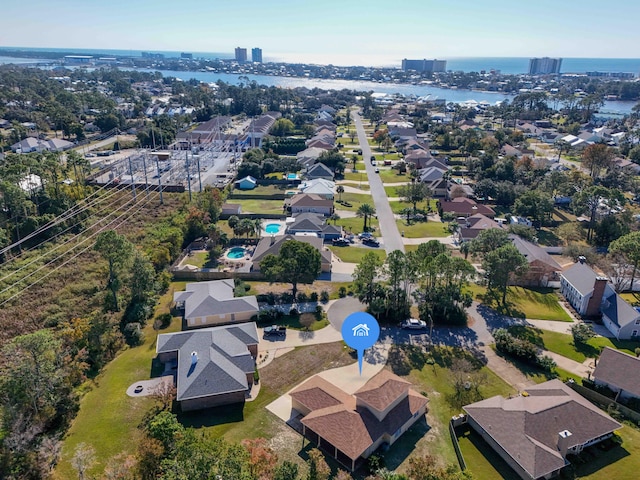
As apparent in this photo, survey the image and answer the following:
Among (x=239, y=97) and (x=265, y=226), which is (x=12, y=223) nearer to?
(x=265, y=226)

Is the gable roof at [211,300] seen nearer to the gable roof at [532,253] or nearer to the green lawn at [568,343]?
the green lawn at [568,343]

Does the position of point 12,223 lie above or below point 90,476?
above

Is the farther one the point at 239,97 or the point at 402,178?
the point at 239,97

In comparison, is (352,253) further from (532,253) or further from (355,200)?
(355,200)

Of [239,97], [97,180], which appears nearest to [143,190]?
[97,180]

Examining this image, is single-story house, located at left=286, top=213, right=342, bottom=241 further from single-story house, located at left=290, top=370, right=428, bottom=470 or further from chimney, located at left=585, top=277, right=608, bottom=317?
chimney, located at left=585, top=277, right=608, bottom=317

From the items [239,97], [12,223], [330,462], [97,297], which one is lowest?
[330,462]

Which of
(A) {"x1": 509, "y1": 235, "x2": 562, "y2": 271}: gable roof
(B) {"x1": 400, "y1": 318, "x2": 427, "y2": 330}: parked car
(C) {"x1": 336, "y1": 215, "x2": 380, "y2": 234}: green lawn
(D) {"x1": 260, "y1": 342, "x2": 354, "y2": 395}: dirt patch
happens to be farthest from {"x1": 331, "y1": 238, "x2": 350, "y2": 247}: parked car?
(D) {"x1": 260, "y1": 342, "x2": 354, "y2": 395}: dirt patch
